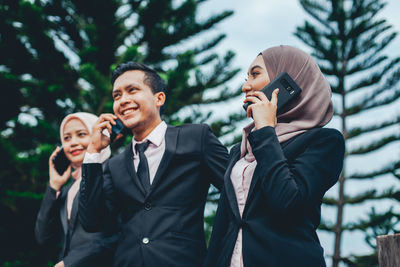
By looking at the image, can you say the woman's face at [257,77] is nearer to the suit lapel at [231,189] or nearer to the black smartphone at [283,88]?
the black smartphone at [283,88]

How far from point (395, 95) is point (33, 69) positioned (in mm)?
7603

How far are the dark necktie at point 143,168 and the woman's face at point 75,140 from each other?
90cm

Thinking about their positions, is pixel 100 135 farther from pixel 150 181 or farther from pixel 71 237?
pixel 71 237

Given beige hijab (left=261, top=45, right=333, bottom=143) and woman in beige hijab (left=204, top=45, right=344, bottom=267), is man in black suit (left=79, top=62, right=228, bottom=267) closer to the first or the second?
woman in beige hijab (left=204, top=45, right=344, bottom=267)

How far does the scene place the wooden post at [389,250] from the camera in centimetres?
140

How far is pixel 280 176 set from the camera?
1438 mm

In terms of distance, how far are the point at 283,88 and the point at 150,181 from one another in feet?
2.88

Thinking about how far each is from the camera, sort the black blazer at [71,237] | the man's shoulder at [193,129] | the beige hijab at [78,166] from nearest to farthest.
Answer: the man's shoulder at [193,129]
the black blazer at [71,237]
the beige hijab at [78,166]

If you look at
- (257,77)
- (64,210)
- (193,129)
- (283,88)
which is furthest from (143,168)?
(64,210)

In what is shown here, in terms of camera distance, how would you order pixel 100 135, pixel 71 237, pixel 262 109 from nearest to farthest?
1. pixel 262 109
2. pixel 100 135
3. pixel 71 237

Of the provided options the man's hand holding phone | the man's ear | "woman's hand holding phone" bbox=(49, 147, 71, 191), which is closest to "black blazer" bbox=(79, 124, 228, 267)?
the man's hand holding phone

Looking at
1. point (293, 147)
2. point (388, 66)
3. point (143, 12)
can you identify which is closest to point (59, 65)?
point (143, 12)

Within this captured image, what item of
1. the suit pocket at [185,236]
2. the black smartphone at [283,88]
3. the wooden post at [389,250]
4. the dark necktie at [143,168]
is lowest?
the suit pocket at [185,236]

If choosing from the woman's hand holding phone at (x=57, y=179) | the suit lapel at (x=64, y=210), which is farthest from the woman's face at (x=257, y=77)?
the woman's hand holding phone at (x=57, y=179)
